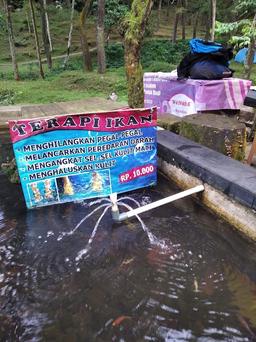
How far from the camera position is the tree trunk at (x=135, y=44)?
561cm

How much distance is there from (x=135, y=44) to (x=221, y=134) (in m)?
2.21

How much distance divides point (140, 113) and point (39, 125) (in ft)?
4.51

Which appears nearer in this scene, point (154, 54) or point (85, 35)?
point (85, 35)

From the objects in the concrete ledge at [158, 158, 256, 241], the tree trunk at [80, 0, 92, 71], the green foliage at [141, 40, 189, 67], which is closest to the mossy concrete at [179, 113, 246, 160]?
the concrete ledge at [158, 158, 256, 241]

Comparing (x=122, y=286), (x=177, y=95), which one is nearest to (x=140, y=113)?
(x=122, y=286)

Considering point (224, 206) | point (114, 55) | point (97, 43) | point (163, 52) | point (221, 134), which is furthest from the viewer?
point (163, 52)

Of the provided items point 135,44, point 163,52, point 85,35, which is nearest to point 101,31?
point 85,35

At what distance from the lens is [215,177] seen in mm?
3947

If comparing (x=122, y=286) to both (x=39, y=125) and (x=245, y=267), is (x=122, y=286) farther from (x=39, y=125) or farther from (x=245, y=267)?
(x=39, y=125)

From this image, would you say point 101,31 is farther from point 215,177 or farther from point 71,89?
point 215,177

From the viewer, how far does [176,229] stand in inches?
150

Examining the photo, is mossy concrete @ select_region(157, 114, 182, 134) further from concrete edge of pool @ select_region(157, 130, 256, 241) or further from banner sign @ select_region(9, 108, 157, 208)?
banner sign @ select_region(9, 108, 157, 208)

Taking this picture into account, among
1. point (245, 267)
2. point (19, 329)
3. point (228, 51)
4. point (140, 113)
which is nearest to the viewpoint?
point (19, 329)

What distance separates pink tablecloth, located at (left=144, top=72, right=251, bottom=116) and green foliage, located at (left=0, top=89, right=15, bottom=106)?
783 centimetres
